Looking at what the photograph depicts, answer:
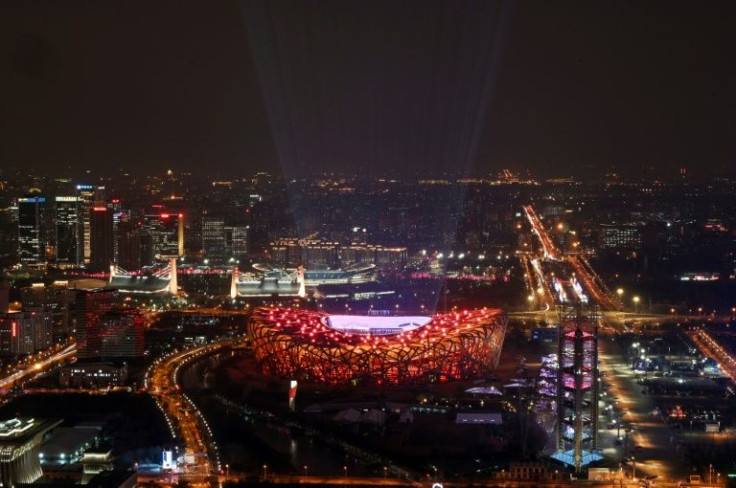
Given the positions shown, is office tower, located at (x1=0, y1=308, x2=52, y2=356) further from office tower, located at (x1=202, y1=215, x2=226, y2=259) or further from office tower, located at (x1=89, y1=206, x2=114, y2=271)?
office tower, located at (x1=202, y1=215, x2=226, y2=259)

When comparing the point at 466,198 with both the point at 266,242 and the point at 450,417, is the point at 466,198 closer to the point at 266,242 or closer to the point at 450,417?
the point at 266,242

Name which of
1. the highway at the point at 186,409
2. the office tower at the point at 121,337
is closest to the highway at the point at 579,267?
the highway at the point at 186,409

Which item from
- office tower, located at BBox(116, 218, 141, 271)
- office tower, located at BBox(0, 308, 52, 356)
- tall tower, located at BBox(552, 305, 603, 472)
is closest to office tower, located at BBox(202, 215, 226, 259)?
office tower, located at BBox(116, 218, 141, 271)

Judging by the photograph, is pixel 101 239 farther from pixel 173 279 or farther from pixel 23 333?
pixel 23 333

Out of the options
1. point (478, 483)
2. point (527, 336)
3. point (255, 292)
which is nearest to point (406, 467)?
point (478, 483)

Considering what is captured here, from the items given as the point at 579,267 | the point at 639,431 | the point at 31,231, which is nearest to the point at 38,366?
the point at 639,431
